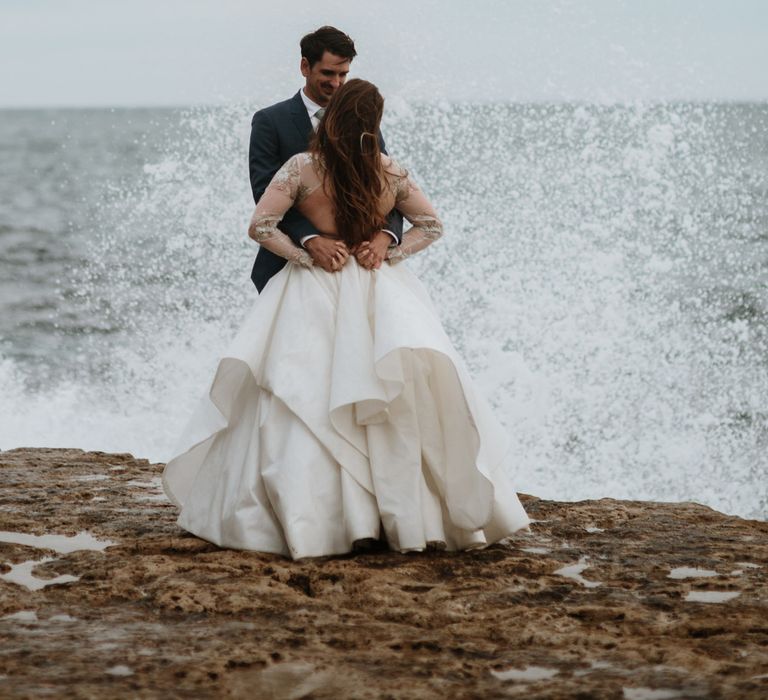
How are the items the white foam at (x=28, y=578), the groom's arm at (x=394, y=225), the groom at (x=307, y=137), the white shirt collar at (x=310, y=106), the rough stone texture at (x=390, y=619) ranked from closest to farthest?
the rough stone texture at (x=390, y=619) → the white foam at (x=28, y=578) → the groom at (x=307, y=137) → the groom's arm at (x=394, y=225) → the white shirt collar at (x=310, y=106)

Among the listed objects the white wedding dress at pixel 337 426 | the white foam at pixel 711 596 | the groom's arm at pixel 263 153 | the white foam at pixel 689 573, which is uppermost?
the groom's arm at pixel 263 153

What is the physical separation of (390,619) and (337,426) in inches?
31.2

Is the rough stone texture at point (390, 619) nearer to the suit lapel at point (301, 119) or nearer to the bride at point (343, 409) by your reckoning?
the bride at point (343, 409)

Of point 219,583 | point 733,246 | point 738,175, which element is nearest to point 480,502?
point 219,583

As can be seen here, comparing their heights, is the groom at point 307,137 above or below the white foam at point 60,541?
above

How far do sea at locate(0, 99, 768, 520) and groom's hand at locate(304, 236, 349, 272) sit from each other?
4.98 m

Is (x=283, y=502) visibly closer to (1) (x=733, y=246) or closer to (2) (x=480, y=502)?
(2) (x=480, y=502)

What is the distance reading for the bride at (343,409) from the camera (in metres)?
3.93

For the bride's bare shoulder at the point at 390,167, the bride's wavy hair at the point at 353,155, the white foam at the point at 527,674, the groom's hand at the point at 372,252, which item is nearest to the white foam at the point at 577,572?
the white foam at the point at 527,674

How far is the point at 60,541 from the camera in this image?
427 cm

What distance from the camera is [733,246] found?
18.3 meters

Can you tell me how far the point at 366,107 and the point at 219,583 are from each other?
165cm

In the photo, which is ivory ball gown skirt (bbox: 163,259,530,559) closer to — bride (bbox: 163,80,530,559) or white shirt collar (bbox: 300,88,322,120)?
bride (bbox: 163,80,530,559)

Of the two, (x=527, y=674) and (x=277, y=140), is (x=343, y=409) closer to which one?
(x=277, y=140)
